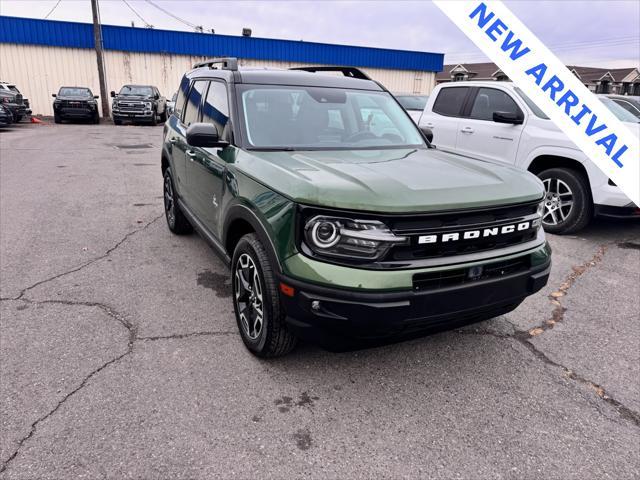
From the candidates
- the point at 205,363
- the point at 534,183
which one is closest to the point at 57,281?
the point at 205,363

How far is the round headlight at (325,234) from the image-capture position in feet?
7.89

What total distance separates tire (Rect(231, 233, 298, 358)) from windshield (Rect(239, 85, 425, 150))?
835 mm

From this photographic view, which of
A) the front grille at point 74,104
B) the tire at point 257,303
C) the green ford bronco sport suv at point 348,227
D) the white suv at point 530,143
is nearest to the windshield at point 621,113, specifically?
the white suv at point 530,143

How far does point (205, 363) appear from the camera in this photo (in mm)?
3037

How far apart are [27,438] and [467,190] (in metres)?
2.63

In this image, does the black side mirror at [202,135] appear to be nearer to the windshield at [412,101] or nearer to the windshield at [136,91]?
the windshield at [412,101]

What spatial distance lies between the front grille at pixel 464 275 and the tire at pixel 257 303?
830 mm

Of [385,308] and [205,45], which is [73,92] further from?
[385,308]

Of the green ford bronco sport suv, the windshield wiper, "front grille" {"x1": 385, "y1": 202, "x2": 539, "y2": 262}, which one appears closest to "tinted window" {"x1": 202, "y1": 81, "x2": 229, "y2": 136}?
the green ford bronco sport suv

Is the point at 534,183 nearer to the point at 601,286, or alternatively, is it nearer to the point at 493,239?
the point at 493,239

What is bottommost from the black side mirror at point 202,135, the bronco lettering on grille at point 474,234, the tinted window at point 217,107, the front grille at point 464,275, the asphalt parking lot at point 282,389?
the asphalt parking lot at point 282,389

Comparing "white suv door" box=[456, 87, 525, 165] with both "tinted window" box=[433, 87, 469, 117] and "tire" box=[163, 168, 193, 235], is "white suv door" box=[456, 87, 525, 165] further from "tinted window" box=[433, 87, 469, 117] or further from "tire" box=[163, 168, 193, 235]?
"tire" box=[163, 168, 193, 235]

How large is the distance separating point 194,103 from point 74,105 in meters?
19.9

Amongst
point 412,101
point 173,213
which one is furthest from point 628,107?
point 173,213
